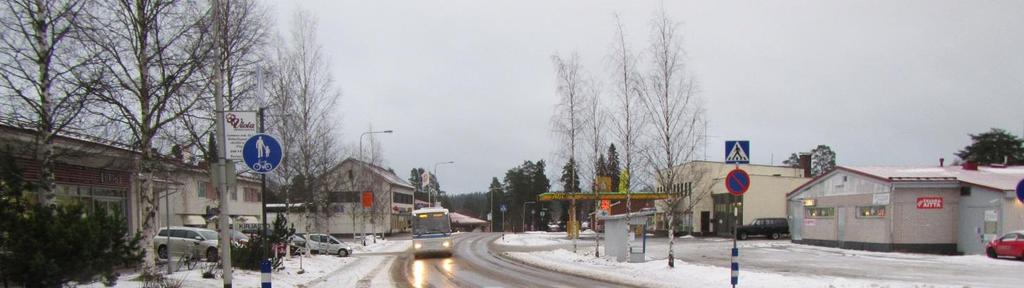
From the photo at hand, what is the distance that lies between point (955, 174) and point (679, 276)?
22.2m

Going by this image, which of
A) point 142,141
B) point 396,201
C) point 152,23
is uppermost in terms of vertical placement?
point 152,23

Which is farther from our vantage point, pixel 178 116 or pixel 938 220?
pixel 938 220

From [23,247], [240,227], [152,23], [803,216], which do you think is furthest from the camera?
[240,227]

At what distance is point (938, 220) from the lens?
102 feet

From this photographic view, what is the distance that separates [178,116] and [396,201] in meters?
76.2

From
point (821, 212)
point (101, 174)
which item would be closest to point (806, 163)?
point (821, 212)

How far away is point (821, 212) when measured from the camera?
39250 millimetres

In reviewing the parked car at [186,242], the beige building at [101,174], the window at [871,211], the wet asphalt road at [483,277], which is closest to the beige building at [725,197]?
the window at [871,211]

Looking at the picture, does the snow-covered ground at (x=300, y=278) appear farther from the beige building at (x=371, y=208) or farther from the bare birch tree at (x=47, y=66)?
the beige building at (x=371, y=208)

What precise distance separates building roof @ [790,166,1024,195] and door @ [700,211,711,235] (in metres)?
25.9

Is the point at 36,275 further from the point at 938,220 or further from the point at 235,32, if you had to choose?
the point at 938,220

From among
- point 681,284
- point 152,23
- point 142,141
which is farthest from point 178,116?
point 681,284

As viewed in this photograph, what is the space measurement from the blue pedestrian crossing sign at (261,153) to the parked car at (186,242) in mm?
19002

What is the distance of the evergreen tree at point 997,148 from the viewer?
221 ft
